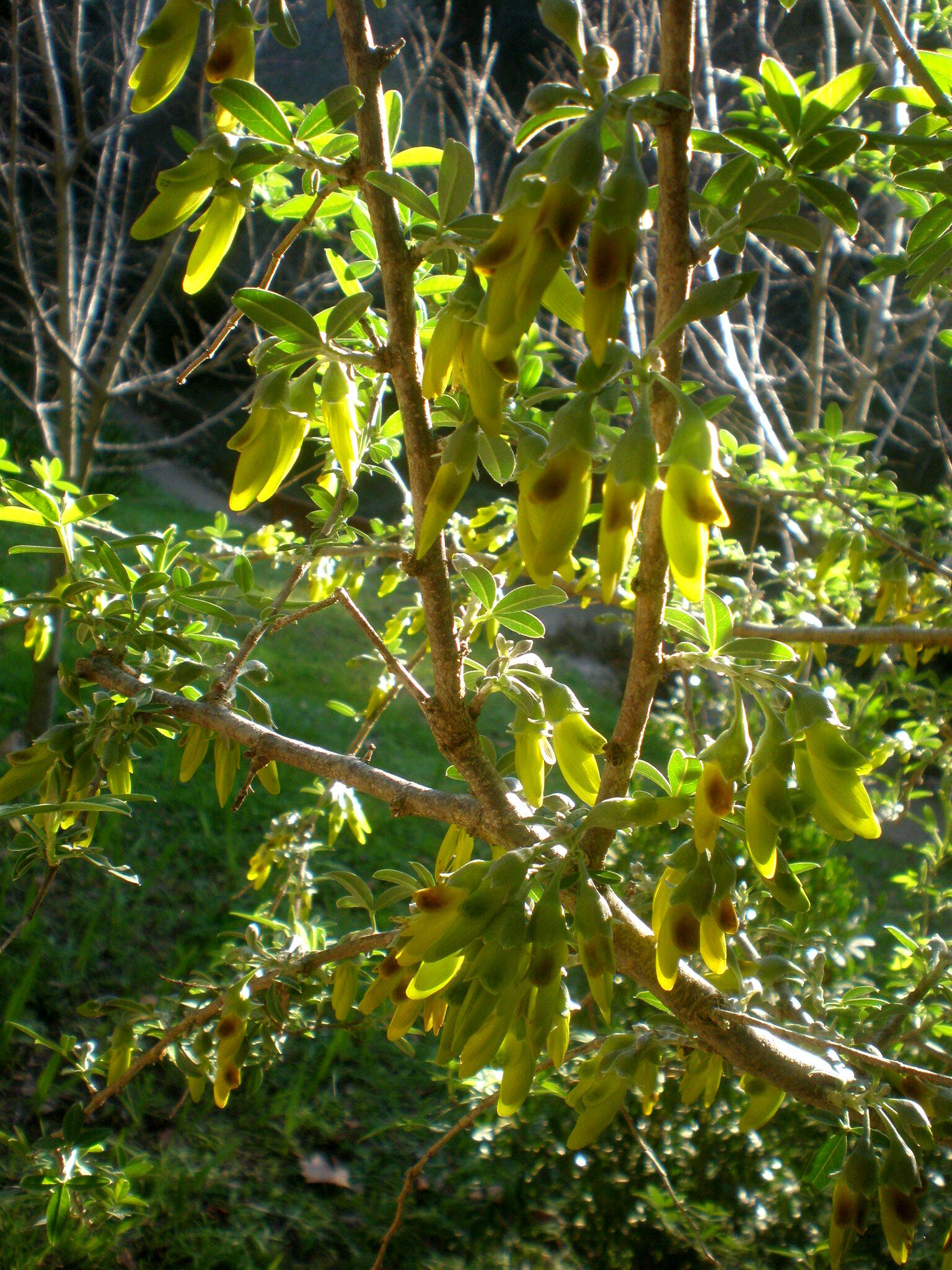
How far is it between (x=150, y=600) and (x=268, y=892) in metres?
2.16

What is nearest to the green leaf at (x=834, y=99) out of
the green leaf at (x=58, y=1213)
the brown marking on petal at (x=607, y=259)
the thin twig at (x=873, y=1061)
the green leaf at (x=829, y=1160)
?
the brown marking on petal at (x=607, y=259)

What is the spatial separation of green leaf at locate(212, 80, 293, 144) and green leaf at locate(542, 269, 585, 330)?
205mm

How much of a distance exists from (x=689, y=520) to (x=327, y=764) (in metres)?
0.47

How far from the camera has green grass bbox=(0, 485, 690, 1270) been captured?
1529 mm

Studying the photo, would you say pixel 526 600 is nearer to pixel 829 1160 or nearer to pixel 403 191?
pixel 403 191

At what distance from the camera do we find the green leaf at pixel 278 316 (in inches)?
22.2

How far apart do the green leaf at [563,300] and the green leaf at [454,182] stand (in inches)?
3.4

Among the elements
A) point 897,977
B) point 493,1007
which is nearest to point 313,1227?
point 897,977

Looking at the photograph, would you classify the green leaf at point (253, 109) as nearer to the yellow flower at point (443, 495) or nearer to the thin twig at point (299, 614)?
the yellow flower at point (443, 495)

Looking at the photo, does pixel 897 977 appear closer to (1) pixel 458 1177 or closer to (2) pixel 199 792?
(1) pixel 458 1177

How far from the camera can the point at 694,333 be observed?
3891 millimetres

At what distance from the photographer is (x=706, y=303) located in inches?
18.5

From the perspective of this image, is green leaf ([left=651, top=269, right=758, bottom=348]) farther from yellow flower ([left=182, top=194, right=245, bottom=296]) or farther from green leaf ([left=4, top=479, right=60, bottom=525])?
green leaf ([left=4, top=479, right=60, bottom=525])

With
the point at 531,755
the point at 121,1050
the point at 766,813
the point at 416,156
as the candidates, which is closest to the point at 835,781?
the point at 766,813
